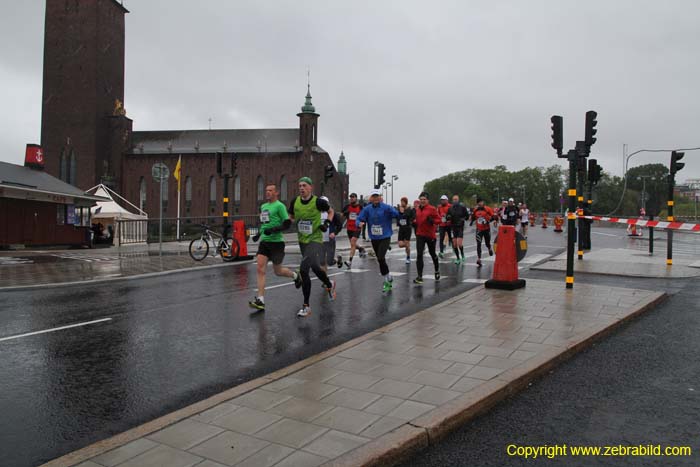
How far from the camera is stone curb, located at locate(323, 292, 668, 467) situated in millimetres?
3057

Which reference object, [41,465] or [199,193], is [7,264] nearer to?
[41,465]

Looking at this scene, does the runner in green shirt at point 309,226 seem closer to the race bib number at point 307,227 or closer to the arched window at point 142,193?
the race bib number at point 307,227

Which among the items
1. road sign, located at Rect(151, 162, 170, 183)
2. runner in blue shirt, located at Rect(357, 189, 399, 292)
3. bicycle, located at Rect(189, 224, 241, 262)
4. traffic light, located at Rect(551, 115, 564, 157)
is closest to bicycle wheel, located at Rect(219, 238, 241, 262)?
bicycle, located at Rect(189, 224, 241, 262)

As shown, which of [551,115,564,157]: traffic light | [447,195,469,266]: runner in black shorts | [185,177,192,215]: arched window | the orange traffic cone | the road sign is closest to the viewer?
the orange traffic cone

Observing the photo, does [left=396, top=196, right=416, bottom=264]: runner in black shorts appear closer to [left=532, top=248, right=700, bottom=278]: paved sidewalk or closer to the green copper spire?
[left=532, top=248, right=700, bottom=278]: paved sidewalk

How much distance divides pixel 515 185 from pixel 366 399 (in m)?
141

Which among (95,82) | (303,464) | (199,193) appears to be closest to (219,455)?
(303,464)

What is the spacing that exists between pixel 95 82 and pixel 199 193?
2165 centimetres

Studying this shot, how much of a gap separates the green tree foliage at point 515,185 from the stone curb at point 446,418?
12540 cm

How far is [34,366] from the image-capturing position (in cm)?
507

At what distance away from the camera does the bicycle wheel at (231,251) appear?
16109mm

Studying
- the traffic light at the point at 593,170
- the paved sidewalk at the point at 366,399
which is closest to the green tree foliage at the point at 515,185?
the traffic light at the point at 593,170

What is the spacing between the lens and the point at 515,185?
13738 centimetres

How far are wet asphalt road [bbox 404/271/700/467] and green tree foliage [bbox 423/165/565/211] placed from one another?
124685 mm
